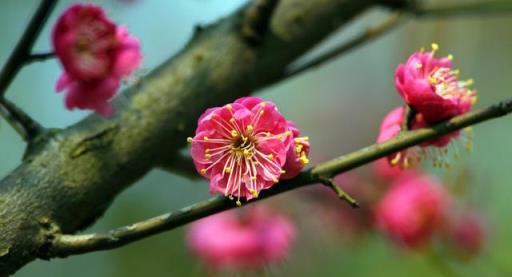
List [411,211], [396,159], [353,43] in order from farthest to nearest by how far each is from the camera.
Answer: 1. [411,211]
2. [353,43]
3. [396,159]

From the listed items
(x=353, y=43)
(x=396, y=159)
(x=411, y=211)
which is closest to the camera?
(x=396, y=159)

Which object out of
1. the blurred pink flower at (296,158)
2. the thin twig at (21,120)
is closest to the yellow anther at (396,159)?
the blurred pink flower at (296,158)

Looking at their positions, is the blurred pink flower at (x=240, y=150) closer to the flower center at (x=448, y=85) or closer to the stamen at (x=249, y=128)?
the stamen at (x=249, y=128)

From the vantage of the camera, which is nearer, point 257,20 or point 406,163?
point 406,163

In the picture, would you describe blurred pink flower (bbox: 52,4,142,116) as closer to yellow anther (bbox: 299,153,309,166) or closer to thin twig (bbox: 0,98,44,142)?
thin twig (bbox: 0,98,44,142)

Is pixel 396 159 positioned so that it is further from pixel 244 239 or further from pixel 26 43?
pixel 244 239

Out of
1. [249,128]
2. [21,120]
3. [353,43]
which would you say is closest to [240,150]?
[249,128]
